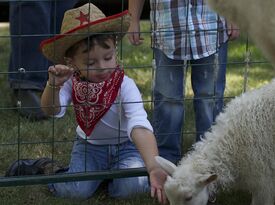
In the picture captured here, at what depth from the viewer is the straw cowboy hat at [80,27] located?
3.17m

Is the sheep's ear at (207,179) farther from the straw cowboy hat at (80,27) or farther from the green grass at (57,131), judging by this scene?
the straw cowboy hat at (80,27)

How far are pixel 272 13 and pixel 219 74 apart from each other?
6.94 ft

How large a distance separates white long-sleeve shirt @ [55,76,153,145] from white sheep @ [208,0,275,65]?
1595mm

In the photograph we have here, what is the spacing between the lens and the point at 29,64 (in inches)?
191

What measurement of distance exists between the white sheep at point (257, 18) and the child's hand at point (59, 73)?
4.77ft

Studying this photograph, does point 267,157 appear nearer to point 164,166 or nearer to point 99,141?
point 164,166

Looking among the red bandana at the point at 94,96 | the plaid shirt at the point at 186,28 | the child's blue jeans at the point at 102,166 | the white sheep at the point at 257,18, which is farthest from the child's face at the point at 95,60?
the white sheep at the point at 257,18

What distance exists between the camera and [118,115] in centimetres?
345

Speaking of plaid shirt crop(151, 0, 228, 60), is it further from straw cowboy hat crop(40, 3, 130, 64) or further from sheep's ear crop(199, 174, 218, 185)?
sheep's ear crop(199, 174, 218, 185)

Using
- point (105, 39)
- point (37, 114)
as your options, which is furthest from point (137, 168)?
point (37, 114)

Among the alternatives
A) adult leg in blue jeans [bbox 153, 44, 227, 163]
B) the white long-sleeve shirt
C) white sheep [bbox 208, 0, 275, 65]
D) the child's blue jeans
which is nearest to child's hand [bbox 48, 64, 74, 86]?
the white long-sleeve shirt

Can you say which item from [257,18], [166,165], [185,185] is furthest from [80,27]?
[257,18]

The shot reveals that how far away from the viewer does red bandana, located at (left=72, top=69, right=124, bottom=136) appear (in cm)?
334

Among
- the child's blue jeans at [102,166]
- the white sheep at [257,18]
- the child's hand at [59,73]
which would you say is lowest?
the child's blue jeans at [102,166]
